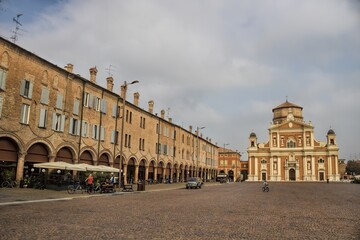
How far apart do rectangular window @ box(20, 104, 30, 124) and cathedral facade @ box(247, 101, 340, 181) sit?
78.3 m

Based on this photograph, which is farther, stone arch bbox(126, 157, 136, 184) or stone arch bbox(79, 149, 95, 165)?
stone arch bbox(126, 157, 136, 184)

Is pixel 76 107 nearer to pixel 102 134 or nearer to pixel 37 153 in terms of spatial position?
pixel 102 134

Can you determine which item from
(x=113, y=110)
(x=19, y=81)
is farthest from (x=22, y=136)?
(x=113, y=110)

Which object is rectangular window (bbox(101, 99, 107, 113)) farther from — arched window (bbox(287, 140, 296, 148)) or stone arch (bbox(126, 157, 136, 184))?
arched window (bbox(287, 140, 296, 148))

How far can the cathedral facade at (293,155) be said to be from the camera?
88.3 meters

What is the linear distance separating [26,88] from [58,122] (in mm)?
4416

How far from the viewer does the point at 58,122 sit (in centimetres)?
2961

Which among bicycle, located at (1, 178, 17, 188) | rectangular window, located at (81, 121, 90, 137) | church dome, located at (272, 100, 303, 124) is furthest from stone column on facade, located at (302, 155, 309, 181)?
bicycle, located at (1, 178, 17, 188)

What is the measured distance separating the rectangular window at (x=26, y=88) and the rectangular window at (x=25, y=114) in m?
0.89

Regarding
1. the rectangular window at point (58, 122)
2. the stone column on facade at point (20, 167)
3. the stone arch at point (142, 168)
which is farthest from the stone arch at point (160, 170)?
the stone column on facade at point (20, 167)

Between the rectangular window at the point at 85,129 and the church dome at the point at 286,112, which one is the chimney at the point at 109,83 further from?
the church dome at the point at 286,112

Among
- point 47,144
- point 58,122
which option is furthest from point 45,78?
A: point 47,144

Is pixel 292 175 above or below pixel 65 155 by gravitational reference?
below

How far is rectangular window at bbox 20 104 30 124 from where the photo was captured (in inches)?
1019
